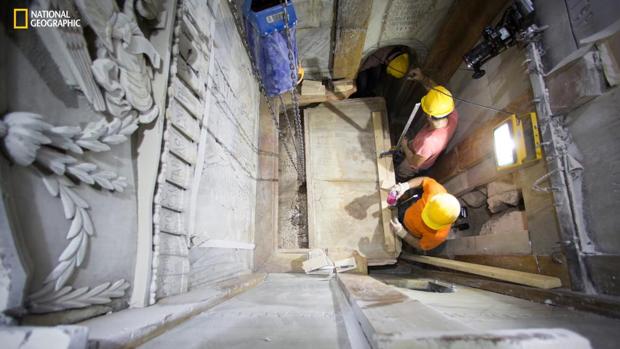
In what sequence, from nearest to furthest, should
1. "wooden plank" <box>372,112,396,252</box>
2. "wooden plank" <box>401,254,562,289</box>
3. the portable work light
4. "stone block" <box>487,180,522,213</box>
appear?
"wooden plank" <box>401,254,562,289</box>, the portable work light, "stone block" <box>487,180,522,213</box>, "wooden plank" <box>372,112,396,252</box>

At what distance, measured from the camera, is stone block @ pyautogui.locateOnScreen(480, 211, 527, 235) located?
2.84 metres

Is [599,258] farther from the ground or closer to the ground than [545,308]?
farther from the ground

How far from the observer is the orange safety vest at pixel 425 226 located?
359 cm

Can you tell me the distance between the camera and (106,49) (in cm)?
112

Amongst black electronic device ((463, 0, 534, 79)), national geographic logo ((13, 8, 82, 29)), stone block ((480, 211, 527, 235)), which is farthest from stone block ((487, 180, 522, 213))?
national geographic logo ((13, 8, 82, 29))

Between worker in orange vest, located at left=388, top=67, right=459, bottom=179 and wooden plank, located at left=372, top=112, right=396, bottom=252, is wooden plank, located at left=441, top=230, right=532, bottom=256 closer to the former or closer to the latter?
wooden plank, located at left=372, top=112, right=396, bottom=252

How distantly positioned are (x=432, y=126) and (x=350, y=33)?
191cm

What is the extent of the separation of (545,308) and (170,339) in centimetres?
269

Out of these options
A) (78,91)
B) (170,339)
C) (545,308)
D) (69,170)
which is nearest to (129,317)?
(170,339)

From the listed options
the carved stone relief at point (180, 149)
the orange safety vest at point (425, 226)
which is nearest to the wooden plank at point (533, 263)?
the orange safety vest at point (425, 226)

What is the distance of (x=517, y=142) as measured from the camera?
2.73 m

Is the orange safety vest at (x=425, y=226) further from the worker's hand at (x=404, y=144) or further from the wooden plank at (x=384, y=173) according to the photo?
the worker's hand at (x=404, y=144)

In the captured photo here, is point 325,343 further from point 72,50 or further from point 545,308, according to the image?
point 545,308

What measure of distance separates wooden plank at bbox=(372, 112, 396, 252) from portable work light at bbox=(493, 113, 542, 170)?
1.68 m
